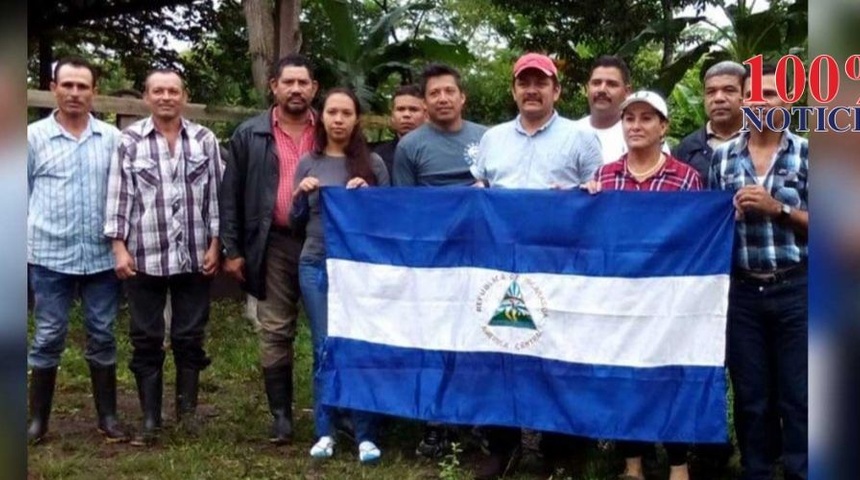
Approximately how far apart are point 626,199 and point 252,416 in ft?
8.56

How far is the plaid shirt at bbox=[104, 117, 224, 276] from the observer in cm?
474

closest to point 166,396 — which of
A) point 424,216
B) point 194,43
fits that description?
point 424,216

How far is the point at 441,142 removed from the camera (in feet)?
15.5

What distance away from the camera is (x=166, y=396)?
602 centimetres

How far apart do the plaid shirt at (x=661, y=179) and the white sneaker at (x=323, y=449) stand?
178cm

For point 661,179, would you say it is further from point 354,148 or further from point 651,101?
point 354,148

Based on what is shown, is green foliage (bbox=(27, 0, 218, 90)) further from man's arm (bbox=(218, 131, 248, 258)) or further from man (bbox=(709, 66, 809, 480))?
man (bbox=(709, 66, 809, 480))

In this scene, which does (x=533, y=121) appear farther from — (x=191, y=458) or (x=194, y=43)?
(x=194, y=43)

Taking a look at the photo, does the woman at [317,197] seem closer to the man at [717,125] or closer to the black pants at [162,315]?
the black pants at [162,315]

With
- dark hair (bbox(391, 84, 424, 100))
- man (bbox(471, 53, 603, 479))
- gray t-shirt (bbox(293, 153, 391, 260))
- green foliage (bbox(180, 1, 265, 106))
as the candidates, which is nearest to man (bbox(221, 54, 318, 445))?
gray t-shirt (bbox(293, 153, 391, 260))

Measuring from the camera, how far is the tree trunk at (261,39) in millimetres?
8156

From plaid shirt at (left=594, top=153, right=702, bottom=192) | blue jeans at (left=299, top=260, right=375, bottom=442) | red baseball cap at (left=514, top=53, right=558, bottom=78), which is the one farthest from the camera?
blue jeans at (left=299, top=260, right=375, bottom=442)

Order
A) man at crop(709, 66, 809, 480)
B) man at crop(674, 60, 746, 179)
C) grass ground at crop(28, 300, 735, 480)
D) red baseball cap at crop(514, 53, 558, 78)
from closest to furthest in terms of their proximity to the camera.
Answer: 1. man at crop(709, 66, 809, 480)
2. red baseball cap at crop(514, 53, 558, 78)
3. man at crop(674, 60, 746, 179)
4. grass ground at crop(28, 300, 735, 480)

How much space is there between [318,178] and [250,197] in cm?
39
